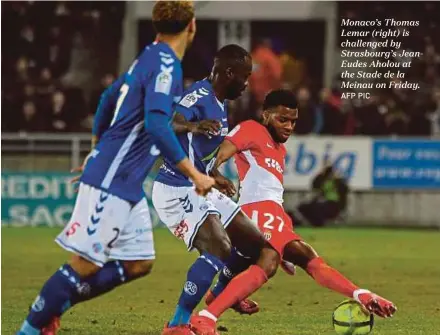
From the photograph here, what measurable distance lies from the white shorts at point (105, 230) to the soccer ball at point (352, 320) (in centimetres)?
177

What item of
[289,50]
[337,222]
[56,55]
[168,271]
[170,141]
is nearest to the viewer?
[170,141]

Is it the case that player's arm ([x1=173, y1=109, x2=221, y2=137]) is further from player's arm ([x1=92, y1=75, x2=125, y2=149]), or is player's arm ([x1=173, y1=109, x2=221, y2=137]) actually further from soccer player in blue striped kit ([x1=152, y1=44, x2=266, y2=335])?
player's arm ([x1=92, y1=75, x2=125, y2=149])

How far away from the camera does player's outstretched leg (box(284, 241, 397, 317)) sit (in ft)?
25.3

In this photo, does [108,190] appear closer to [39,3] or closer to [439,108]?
[439,108]

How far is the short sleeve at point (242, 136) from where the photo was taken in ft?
26.5

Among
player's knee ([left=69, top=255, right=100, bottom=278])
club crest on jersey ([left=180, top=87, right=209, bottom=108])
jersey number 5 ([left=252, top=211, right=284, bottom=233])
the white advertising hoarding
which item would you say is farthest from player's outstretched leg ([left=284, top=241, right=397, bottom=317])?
the white advertising hoarding

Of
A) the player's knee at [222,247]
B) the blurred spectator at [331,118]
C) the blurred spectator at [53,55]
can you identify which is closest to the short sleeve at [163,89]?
the player's knee at [222,247]

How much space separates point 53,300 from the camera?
6.25 metres

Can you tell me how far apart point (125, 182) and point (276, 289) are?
199 inches

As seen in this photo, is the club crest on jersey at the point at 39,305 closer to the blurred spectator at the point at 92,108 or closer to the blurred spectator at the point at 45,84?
the blurred spectator at the point at 92,108

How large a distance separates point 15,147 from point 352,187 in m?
5.63

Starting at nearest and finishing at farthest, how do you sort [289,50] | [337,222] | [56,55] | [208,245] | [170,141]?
[170,141], [208,245], [337,222], [56,55], [289,50]

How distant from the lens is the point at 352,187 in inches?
771

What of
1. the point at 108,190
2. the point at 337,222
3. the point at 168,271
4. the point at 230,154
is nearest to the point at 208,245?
the point at 230,154
